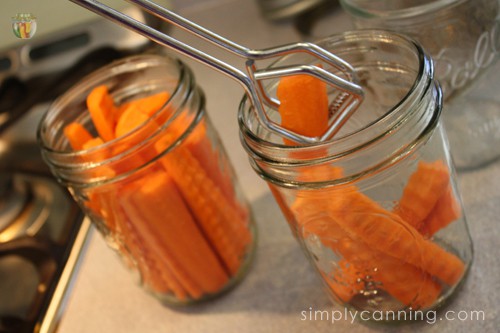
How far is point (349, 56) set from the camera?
55cm

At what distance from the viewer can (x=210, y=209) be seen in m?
0.62

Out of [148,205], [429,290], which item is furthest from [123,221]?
[429,290]

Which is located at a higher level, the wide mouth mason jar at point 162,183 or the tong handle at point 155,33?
the tong handle at point 155,33

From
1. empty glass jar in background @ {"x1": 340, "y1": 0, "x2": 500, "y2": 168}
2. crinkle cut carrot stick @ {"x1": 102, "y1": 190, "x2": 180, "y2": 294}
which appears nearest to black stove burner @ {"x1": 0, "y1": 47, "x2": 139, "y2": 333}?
crinkle cut carrot stick @ {"x1": 102, "y1": 190, "x2": 180, "y2": 294}

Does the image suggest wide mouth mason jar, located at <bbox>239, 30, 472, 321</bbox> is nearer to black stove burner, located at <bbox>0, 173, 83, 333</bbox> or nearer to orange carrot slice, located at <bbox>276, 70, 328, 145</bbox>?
orange carrot slice, located at <bbox>276, 70, 328, 145</bbox>

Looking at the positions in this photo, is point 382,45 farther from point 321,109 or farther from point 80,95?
point 80,95

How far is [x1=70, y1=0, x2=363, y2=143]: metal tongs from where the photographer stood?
0.44m

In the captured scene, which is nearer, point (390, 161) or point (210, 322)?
point (390, 161)

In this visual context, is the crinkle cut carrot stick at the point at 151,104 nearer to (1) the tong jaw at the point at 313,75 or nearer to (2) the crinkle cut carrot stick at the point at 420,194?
(1) the tong jaw at the point at 313,75

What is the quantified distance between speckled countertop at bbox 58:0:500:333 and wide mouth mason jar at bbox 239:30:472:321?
24 millimetres

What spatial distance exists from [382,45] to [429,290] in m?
0.22

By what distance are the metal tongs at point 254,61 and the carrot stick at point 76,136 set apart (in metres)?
0.22

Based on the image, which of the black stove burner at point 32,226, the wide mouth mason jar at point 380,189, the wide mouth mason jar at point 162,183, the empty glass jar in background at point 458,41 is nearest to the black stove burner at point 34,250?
the black stove burner at point 32,226

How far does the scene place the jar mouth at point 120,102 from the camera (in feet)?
1.90
